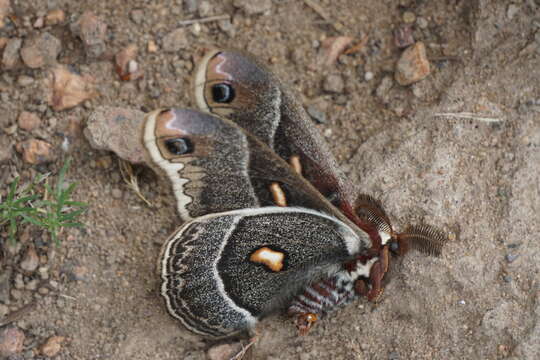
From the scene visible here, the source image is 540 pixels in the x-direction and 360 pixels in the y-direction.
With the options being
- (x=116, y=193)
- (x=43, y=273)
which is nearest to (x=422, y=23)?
(x=116, y=193)

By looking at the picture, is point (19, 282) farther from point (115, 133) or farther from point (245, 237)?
point (245, 237)

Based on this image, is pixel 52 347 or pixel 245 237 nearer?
pixel 245 237

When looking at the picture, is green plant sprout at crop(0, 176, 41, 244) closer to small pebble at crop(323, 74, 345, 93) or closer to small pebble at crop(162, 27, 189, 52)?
small pebble at crop(162, 27, 189, 52)

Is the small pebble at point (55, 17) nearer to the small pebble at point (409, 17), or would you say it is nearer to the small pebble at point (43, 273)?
the small pebble at point (43, 273)

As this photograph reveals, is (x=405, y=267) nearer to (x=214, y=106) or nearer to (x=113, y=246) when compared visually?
(x=214, y=106)

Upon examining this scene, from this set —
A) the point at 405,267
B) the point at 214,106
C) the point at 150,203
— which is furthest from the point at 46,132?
Result: the point at 405,267

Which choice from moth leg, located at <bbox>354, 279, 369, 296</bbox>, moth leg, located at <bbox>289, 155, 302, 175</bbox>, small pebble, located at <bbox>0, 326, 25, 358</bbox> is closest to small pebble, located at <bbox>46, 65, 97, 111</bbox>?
small pebble, located at <bbox>0, 326, 25, 358</bbox>
